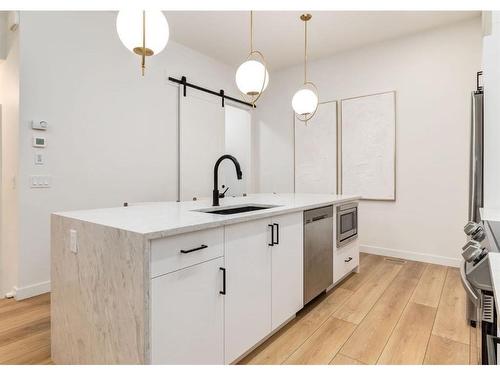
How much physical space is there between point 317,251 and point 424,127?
7.90ft

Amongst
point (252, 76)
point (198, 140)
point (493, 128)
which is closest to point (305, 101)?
point (252, 76)

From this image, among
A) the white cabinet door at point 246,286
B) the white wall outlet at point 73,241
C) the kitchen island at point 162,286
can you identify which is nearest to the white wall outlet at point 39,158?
the kitchen island at point 162,286

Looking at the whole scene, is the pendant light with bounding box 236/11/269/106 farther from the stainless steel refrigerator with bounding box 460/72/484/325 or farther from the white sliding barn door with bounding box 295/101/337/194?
the white sliding barn door with bounding box 295/101/337/194

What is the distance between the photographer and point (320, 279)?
2.50 m

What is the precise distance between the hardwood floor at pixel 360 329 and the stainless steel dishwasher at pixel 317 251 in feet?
0.58

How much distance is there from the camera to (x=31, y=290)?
2.68 meters

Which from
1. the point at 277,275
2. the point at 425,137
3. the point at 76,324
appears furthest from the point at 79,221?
the point at 425,137

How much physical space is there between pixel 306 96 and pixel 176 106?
6.11 feet

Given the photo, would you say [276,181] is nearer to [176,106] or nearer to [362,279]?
[176,106]

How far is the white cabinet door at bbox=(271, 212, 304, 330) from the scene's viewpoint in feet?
6.39

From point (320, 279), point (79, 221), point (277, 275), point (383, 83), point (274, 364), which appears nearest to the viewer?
point (79, 221)

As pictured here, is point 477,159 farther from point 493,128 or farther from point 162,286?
point 162,286
